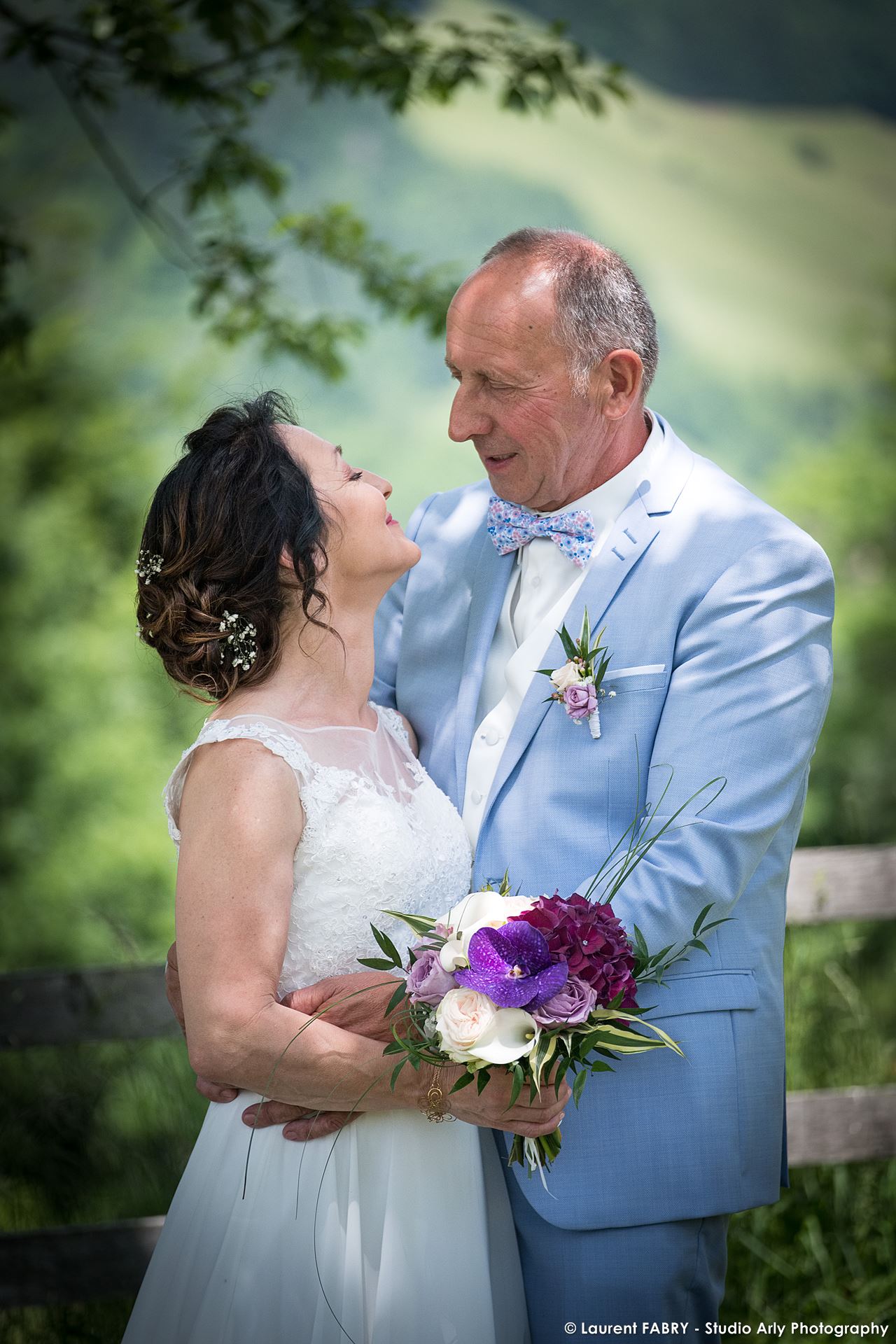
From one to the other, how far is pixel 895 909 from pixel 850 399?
463cm

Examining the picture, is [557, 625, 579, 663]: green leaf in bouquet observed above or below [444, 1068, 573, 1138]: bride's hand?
above

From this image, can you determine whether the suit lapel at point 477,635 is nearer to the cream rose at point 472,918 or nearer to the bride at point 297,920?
the bride at point 297,920

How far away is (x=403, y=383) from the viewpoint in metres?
7.22

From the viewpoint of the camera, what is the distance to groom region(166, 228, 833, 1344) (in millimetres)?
2412

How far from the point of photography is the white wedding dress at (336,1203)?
2281mm

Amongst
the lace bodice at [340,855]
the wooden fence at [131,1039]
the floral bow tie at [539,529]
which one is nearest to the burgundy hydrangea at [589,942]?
the lace bodice at [340,855]

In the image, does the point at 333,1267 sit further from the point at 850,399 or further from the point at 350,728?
the point at 850,399

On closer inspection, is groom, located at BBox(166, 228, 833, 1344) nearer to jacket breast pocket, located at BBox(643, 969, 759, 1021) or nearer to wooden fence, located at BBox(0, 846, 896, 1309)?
jacket breast pocket, located at BBox(643, 969, 759, 1021)

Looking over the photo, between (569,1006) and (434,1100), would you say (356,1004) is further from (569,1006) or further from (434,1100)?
(569,1006)

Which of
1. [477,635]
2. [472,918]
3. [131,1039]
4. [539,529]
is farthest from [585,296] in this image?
[131,1039]

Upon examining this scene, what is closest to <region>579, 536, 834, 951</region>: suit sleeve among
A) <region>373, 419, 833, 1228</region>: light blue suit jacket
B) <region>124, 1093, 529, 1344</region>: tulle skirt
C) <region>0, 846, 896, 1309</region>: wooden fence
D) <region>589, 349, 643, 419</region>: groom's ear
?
<region>373, 419, 833, 1228</region>: light blue suit jacket

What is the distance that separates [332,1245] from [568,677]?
1182mm

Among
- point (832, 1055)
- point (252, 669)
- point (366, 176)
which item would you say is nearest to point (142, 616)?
point (252, 669)

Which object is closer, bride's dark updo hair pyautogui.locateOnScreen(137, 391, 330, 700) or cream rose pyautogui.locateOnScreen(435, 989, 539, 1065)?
cream rose pyautogui.locateOnScreen(435, 989, 539, 1065)
